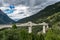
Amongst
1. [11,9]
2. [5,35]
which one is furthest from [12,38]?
[11,9]

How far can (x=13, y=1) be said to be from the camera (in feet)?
230

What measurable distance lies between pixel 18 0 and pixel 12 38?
44.0 m

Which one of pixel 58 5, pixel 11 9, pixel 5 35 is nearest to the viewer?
pixel 5 35

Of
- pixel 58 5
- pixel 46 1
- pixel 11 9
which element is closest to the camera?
pixel 11 9

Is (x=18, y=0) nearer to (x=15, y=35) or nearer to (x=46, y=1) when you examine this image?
(x=46, y=1)

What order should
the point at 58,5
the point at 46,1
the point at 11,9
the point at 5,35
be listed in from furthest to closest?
the point at 58,5 → the point at 46,1 → the point at 11,9 → the point at 5,35

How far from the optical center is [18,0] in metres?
71.1

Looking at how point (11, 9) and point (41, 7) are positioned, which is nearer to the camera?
point (11, 9)

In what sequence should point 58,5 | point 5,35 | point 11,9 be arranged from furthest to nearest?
point 58,5
point 11,9
point 5,35

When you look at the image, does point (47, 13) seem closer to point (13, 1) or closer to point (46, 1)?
point (46, 1)

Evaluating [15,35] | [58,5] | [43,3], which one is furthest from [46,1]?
[15,35]

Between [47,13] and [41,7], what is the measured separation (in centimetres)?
241

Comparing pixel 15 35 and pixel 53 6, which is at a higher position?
pixel 53 6

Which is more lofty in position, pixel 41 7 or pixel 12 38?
pixel 41 7
